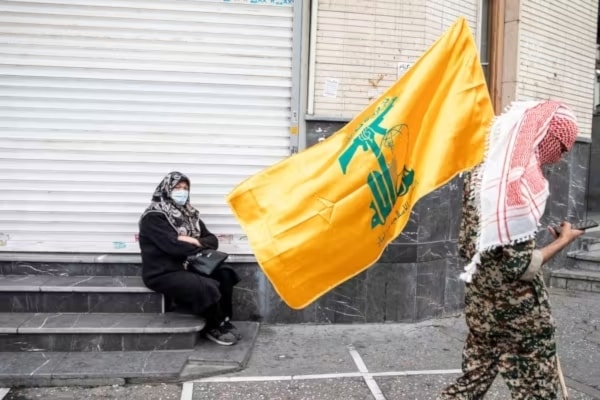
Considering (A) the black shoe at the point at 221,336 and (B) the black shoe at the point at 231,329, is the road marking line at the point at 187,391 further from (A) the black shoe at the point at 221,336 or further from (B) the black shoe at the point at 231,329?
(B) the black shoe at the point at 231,329

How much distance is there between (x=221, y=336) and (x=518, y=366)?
2782 millimetres

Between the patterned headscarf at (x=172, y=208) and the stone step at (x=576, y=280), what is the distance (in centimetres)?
497

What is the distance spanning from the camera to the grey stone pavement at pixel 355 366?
3.84 metres

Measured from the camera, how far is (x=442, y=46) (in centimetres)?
281

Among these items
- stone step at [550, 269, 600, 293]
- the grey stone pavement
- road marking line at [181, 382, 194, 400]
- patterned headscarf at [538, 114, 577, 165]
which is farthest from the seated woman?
stone step at [550, 269, 600, 293]

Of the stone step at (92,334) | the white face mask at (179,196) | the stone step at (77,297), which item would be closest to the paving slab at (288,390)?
the stone step at (92,334)

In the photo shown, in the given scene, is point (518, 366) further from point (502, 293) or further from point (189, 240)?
point (189, 240)

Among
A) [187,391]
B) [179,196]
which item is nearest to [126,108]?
[179,196]

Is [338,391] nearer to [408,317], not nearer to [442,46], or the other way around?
[408,317]

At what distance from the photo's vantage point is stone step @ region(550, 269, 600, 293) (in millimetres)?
6844

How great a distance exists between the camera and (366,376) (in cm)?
417

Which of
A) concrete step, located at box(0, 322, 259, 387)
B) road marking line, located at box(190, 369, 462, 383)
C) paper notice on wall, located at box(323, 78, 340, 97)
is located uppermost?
paper notice on wall, located at box(323, 78, 340, 97)

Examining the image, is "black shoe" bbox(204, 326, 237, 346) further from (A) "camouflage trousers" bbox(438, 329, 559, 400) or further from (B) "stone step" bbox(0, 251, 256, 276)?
(A) "camouflage trousers" bbox(438, 329, 559, 400)

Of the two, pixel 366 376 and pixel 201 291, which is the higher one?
pixel 201 291
